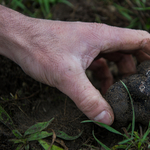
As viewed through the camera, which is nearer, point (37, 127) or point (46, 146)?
point (46, 146)

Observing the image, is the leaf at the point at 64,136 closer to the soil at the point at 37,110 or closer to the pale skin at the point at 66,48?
the soil at the point at 37,110

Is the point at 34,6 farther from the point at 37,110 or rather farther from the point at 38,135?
the point at 38,135

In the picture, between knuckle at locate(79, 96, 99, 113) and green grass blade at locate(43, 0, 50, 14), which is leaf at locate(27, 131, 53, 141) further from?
green grass blade at locate(43, 0, 50, 14)

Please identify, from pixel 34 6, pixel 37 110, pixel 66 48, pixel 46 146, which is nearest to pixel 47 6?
pixel 34 6

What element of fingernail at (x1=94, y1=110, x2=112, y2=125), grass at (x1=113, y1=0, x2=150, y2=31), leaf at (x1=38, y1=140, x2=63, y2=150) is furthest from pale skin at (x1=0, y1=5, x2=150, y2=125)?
grass at (x1=113, y1=0, x2=150, y2=31)

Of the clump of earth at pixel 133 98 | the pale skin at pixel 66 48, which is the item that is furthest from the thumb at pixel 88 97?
the clump of earth at pixel 133 98

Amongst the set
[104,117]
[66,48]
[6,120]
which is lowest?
[6,120]

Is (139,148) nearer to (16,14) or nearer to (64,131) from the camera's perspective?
(64,131)

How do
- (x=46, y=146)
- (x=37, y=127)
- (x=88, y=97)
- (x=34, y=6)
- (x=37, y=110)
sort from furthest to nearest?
(x=34, y=6), (x=37, y=110), (x=37, y=127), (x=46, y=146), (x=88, y=97)
